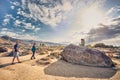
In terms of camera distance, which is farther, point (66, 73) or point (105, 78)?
point (66, 73)

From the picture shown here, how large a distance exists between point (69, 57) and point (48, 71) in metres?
5.49

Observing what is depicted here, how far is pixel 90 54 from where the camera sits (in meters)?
18.1

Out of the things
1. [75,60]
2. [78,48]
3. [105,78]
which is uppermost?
[78,48]

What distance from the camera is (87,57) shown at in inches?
714

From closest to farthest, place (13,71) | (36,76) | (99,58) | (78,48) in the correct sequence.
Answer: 1. (36,76)
2. (13,71)
3. (99,58)
4. (78,48)

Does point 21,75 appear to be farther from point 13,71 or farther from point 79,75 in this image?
point 79,75

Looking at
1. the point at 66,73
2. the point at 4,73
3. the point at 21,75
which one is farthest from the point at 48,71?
the point at 4,73

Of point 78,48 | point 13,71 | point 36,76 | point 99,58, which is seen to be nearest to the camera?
point 36,76

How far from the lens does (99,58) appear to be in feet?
58.2

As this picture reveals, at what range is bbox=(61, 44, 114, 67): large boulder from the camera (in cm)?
1766

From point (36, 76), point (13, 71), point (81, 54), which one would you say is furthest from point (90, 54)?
point (13, 71)

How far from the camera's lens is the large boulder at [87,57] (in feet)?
57.9

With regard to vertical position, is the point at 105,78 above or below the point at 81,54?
below

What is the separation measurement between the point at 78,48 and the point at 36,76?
822cm
